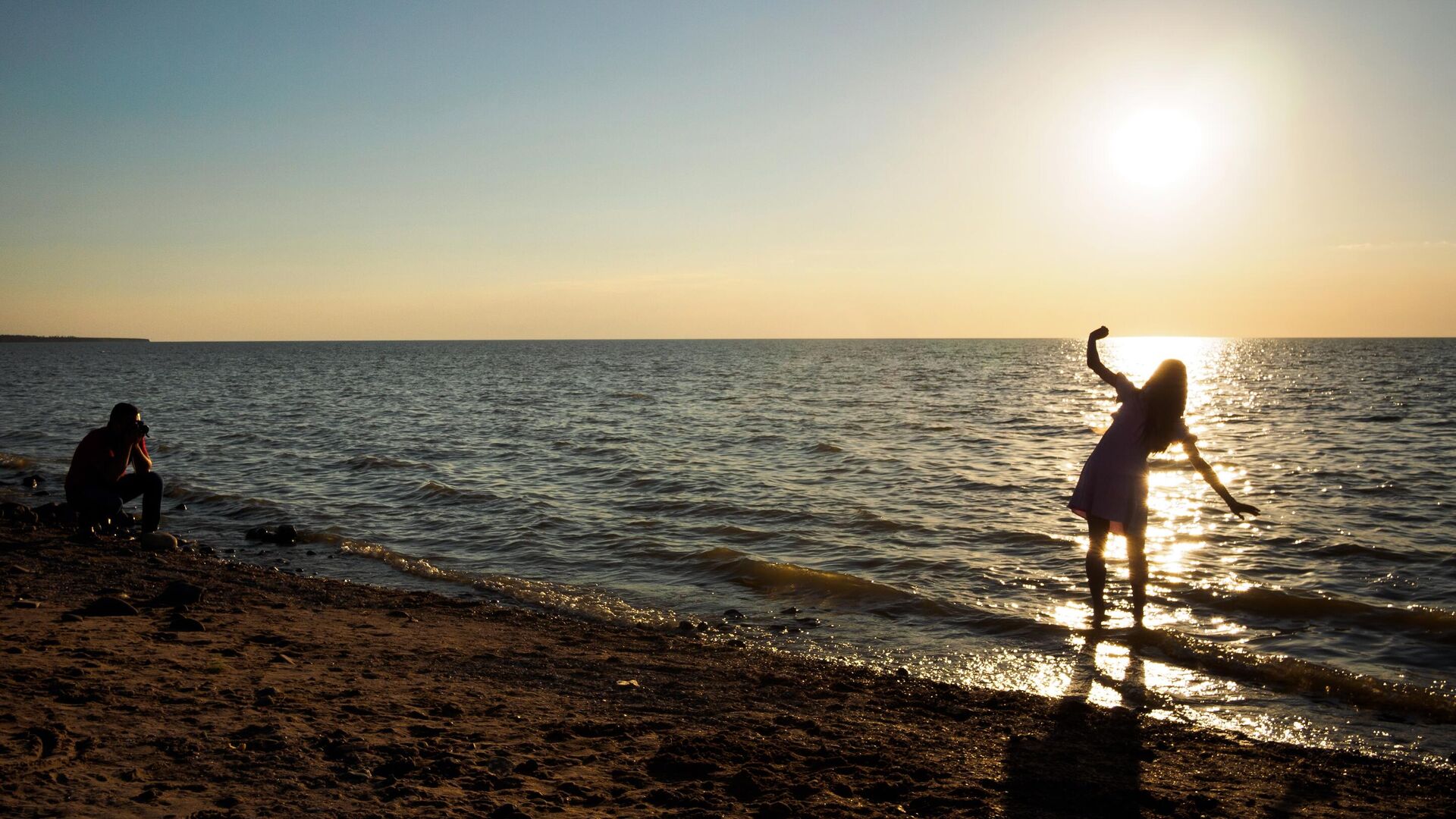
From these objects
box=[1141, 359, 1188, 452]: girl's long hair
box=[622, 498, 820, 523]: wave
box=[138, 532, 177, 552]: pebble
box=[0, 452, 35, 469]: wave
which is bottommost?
box=[0, 452, 35, 469]: wave

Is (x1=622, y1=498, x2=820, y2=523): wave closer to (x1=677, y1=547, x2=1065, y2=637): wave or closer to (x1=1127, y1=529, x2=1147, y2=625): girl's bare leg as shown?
(x1=677, y1=547, x2=1065, y2=637): wave

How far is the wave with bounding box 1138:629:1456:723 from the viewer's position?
21.2ft

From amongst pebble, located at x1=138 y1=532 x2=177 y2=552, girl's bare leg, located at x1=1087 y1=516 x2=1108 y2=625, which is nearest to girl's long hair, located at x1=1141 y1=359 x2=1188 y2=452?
girl's bare leg, located at x1=1087 y1=516 x2=1108 y2=625

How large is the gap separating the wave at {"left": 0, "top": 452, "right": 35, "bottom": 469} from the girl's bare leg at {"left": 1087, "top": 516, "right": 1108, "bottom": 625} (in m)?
19.8

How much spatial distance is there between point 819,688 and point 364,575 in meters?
6.10

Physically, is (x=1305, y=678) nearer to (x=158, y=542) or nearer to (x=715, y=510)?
(x=715, y=510)

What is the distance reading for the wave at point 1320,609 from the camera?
823 centimetres

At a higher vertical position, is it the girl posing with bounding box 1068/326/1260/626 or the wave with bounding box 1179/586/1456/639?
the girl posing with bounding box 1068/326/1260/626

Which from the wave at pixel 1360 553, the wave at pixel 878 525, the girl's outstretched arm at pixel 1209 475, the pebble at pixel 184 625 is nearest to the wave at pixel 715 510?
the wave at pixel 878 525

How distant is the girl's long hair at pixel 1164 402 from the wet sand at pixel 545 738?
1.91m

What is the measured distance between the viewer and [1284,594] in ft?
29.6

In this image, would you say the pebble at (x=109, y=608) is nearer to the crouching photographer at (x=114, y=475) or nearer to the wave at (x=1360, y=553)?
the crouching photographer at (x=114, y=475)

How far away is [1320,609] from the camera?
8.71 m

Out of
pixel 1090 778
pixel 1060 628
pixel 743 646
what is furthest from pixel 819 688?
pixel 1060 628
